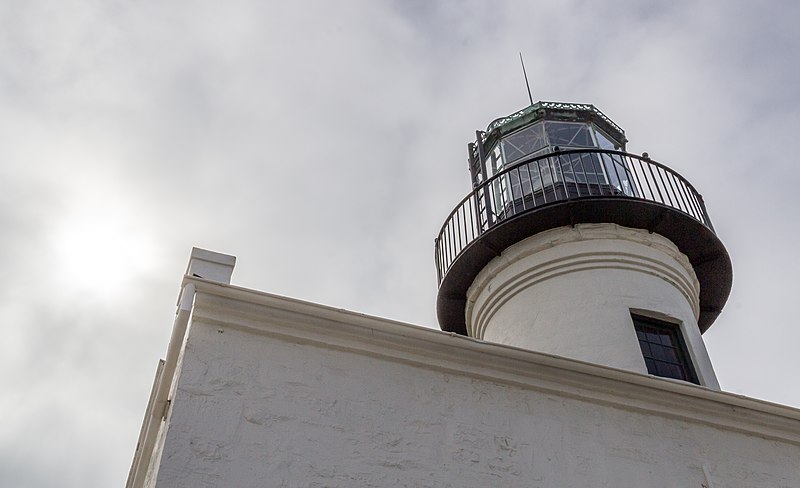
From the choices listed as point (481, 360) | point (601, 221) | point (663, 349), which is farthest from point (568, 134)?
point (481, 360)

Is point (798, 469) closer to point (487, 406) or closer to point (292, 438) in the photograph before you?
point (487, 406)

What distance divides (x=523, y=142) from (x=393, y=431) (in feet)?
23.8

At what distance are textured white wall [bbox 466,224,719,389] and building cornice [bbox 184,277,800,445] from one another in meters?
1.79

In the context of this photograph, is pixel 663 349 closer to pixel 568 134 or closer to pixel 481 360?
pixel 481 360

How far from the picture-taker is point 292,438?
16.7 feet

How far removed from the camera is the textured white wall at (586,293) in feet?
28.5

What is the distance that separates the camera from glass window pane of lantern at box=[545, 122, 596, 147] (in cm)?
1149

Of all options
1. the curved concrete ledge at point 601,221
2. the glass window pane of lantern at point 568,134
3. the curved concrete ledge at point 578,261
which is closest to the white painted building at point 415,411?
the curved concrete ledge at point 578,261

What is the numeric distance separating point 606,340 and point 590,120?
4.47m

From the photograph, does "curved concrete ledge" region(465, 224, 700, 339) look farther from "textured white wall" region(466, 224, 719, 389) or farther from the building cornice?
the building cornice

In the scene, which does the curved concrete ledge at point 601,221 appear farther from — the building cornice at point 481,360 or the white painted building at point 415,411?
the building cornice at point 481,360

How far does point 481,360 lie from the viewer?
19.8ft

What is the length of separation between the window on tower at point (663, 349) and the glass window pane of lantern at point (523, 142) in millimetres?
3540

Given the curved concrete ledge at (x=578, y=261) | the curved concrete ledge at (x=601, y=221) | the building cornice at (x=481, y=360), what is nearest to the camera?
the building cornice at (x=481, y=360)
